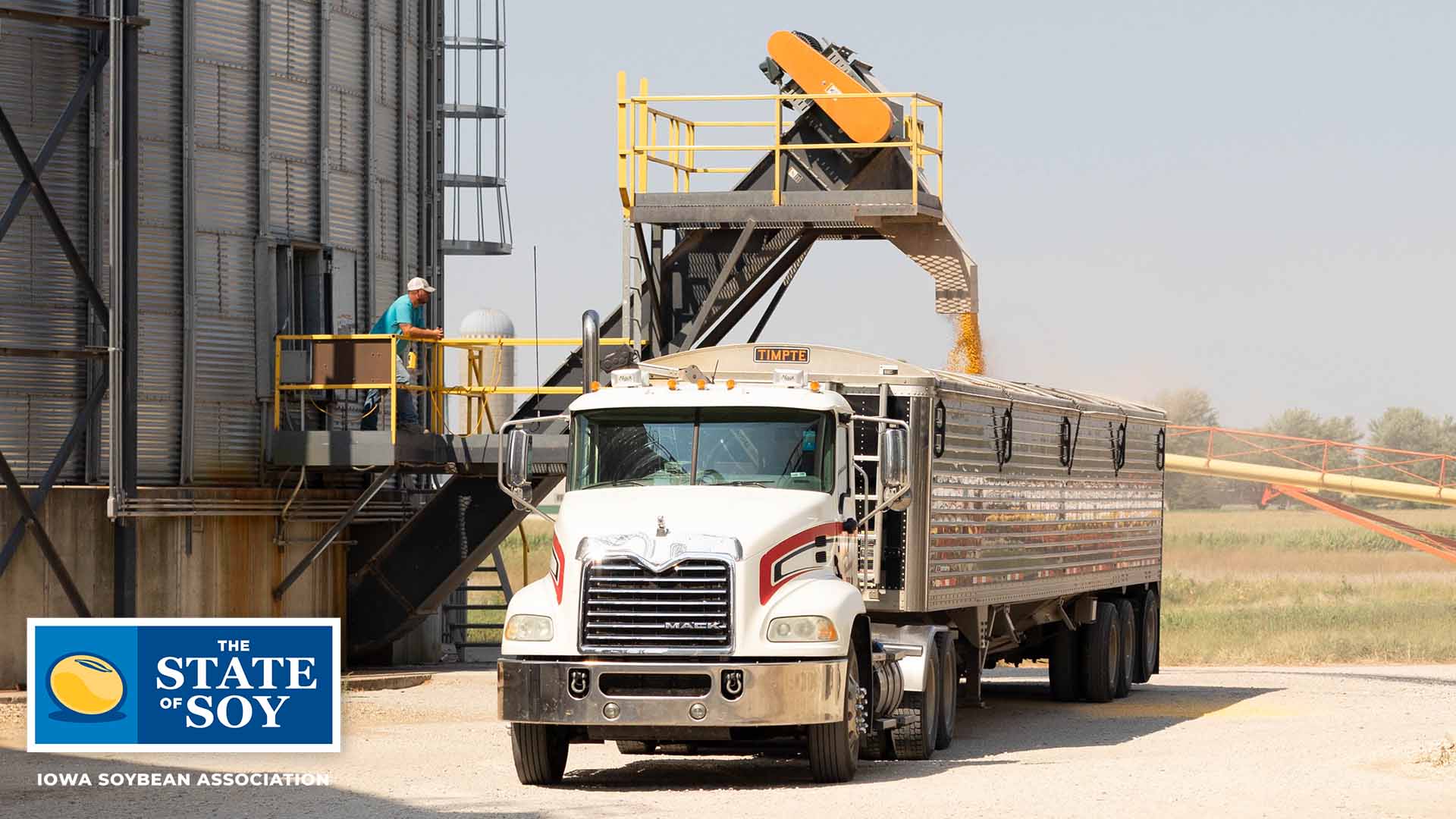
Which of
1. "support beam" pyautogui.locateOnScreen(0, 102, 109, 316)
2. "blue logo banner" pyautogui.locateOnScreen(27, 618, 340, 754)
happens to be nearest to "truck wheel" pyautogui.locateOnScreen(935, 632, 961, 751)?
"blue logo banner" pyautogui.locateOnScreen(27, 618, 340, 754)

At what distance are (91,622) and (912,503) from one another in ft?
21.1

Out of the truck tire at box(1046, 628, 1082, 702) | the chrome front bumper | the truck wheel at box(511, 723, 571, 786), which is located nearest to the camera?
the chrome front bumper

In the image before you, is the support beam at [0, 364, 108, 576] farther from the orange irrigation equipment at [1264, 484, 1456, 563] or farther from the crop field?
the orange irrigation equipment at [1264, 484, 1456, 563]

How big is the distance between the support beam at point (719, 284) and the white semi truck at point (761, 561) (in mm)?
5247

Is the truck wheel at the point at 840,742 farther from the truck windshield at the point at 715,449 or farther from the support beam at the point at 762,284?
the support beam at the point at 762,284

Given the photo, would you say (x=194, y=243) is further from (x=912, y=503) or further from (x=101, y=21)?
(x=912, y=503)

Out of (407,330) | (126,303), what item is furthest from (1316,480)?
(126,303)

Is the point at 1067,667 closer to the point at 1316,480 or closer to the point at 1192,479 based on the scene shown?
the point at 1316,480

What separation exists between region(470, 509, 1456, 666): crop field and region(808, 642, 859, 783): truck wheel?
1777 cm

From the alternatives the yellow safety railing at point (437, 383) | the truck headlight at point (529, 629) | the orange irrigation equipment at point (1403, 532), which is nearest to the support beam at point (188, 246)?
the yellow safety railing at point (437, 383)

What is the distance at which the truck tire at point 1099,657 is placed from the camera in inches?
943

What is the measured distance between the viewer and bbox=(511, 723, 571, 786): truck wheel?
49.3 ft

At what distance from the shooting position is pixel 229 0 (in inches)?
942

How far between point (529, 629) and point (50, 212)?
9.38m
